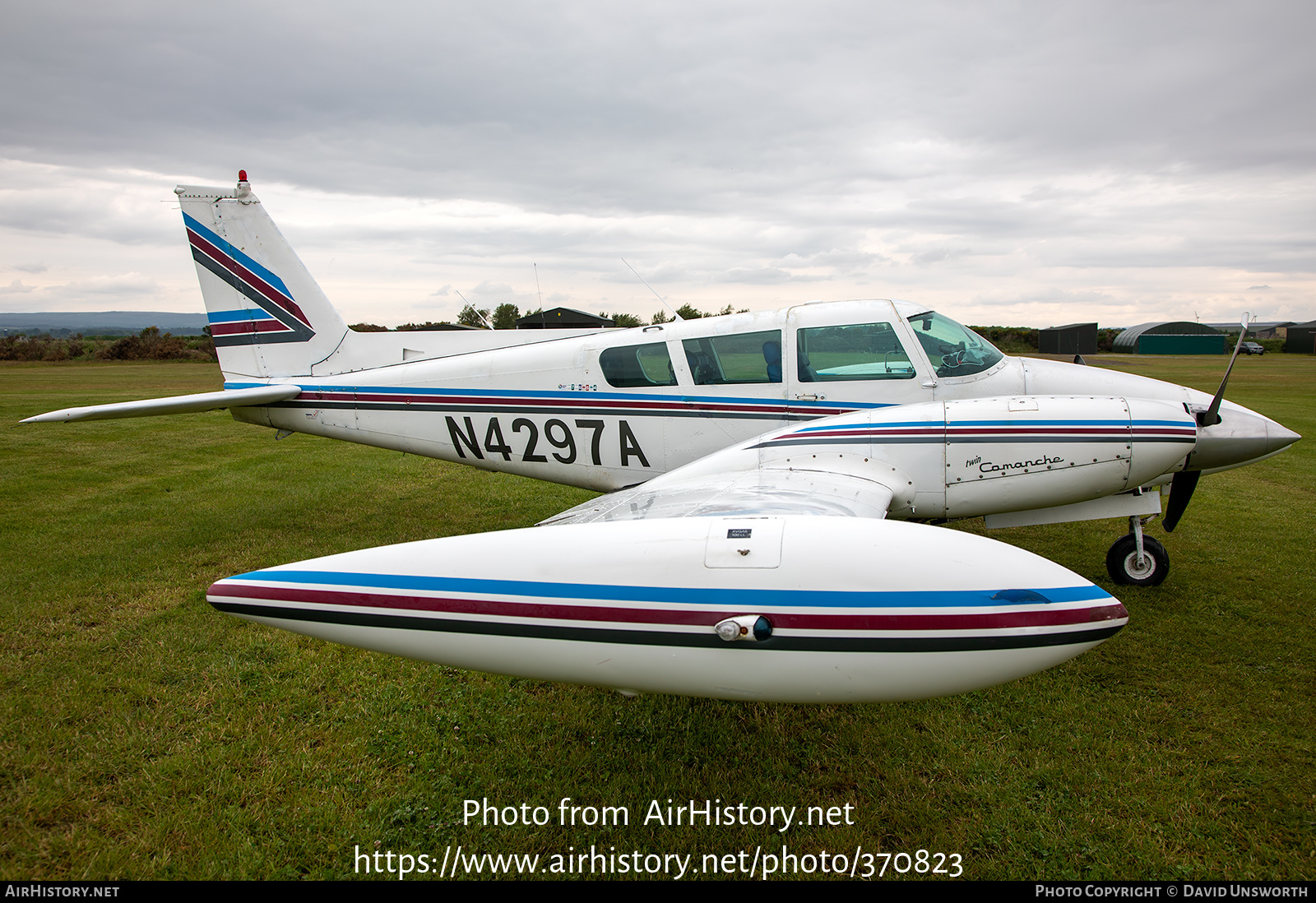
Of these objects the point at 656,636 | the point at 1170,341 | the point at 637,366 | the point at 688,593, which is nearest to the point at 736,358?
the point at 637,366

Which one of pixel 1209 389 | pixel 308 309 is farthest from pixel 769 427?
pixel 1209 389

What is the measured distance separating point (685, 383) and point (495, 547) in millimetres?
3081

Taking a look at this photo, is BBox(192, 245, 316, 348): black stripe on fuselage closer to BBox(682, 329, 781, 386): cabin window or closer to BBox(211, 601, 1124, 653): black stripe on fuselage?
BBox(682, 329, 781, 386): cabin window

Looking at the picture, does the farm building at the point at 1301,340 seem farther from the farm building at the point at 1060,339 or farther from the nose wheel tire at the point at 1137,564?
the nose wheel tire at the point at 1137,564

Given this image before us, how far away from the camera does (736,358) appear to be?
557 cm

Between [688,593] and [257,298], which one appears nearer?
[688,593]

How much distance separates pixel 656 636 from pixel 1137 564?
16.5 feet

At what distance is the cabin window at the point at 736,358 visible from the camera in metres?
5.50

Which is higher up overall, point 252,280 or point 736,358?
point 252,280

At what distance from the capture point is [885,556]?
2.72 m

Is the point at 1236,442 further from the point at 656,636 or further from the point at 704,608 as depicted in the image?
the point at 656,636

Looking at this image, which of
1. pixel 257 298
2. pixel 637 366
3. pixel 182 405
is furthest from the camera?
pixel 257 298

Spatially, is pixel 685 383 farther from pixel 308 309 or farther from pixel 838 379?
pixel 308 309

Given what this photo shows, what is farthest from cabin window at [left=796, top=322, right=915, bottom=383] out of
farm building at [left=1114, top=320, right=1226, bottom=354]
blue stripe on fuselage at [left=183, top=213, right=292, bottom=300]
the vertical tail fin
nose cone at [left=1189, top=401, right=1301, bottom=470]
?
farm building at [left=1114, top=320, right=1226, bottom=354]
